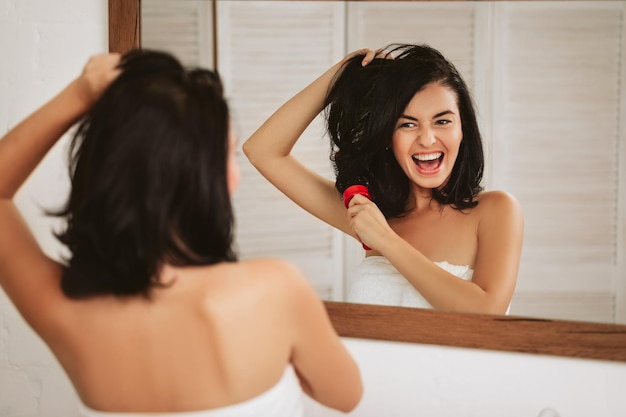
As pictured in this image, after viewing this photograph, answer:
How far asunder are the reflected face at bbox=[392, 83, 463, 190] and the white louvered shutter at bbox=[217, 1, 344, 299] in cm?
16

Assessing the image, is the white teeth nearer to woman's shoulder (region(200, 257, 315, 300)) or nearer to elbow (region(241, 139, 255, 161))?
elbow (region(241, 139, 255, 161))

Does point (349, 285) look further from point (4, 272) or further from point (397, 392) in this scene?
point (4, 272)

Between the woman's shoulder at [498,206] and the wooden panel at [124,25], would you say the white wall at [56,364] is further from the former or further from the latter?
the woman's shoulder at [498,206]

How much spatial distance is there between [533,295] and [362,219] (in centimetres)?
28

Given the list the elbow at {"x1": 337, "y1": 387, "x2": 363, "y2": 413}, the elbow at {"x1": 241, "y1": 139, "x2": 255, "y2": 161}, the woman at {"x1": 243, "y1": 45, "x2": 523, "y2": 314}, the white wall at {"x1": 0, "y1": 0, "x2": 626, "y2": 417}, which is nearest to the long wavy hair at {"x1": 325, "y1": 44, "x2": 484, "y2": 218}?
the woman at {"x1": 243, "y1": 45, "x2": 523, "y2": 314}

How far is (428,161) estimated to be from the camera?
1055 millimetres

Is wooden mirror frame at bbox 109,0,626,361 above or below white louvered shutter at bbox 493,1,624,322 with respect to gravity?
below

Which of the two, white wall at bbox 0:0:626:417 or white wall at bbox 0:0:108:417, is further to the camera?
white wall at bbox 0:0:108:417

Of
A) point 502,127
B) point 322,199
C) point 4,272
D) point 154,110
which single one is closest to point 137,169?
point 154,110

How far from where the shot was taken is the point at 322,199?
1099mm

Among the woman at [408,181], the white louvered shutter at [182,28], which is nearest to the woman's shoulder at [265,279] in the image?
the woman at [408,181]

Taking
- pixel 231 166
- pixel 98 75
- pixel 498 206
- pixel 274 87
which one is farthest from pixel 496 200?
pixel 98 75

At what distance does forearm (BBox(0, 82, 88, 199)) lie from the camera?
0.75 meters

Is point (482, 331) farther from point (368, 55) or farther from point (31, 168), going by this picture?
point (31, 168)
